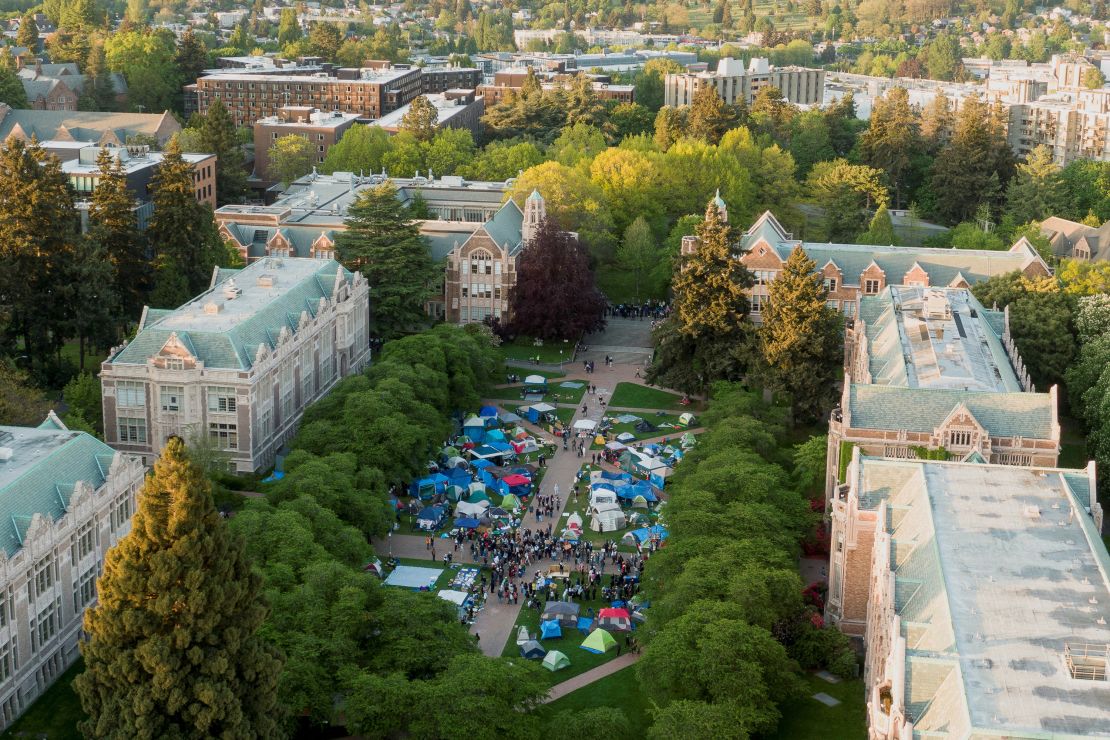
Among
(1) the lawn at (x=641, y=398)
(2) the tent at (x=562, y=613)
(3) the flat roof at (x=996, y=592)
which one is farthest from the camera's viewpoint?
(1) the lawn at (x=641, y=398)

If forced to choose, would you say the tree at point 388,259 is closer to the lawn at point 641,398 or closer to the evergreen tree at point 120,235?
the evergreen tree at point 120,235

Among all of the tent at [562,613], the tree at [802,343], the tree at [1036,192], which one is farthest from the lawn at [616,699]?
the tree at [1036,192]

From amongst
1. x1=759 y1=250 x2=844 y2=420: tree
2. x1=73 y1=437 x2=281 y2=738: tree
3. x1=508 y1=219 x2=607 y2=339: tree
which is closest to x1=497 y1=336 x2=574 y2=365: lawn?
x1=508 y1=219 x2=607 y2=339: tree

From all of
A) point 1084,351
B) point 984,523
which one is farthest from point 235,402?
point 1084,351

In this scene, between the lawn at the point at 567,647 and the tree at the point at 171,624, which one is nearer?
the tree at the point at 171,624

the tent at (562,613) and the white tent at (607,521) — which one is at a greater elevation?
the white tent at (607,521)

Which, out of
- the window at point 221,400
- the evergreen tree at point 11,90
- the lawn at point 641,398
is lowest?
the lawn at point 641,398

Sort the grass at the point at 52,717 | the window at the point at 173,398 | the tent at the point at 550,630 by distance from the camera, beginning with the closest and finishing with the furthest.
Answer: the grass at the point at 52,717
the tent at the point at 550,630
the window at the point at 173,398
